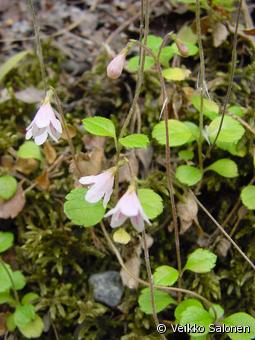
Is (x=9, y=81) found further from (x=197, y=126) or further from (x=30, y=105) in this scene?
(x=197, y=126)

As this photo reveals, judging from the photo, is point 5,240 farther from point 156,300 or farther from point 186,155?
point 186,155

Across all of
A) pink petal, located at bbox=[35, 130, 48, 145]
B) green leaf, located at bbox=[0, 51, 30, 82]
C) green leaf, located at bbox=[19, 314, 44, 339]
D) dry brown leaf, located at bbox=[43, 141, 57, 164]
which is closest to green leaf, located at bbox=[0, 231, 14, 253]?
green leaf, located at bbox=[19, 314, 44, 339]

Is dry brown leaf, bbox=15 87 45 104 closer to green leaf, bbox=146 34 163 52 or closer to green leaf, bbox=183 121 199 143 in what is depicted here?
green leaf, bbox=146 34 163 52

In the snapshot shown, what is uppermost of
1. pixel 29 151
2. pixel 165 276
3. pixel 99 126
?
pixel 99 126

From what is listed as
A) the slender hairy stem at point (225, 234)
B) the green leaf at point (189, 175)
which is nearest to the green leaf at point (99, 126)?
the green leaf at point (189, 175)

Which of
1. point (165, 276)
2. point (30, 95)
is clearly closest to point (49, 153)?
point (30, 95)

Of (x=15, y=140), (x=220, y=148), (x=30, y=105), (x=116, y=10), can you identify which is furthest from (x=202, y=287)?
(x=116, y=10)

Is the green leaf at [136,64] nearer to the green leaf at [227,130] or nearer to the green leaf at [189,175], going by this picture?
the green leaf at [227,130]

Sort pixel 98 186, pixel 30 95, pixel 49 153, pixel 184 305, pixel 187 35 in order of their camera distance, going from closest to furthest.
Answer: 1. pixel 98 186
2. pixel 184 305
3. pixel 49 153
4. pixel 30 95
5. pixel 187 35
